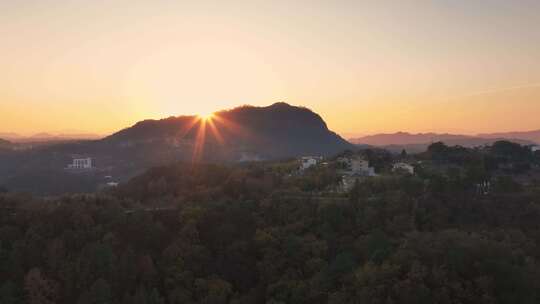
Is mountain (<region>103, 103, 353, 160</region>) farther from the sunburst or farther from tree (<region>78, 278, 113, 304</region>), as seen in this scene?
tree (<region>78, 278, 113, 304</region>)

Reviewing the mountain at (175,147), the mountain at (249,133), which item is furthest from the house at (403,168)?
the mountain at (249,133)

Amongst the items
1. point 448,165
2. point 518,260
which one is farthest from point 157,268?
point 448,165

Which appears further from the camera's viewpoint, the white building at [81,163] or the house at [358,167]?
the white building at [81,163]

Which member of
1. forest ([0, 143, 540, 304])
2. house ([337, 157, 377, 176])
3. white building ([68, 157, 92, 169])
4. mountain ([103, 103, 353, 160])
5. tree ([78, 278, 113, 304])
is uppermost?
mountain ([103, 103, 353, 160])

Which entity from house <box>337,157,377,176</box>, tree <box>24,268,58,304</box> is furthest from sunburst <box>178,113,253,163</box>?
tree <box>24,268,58,304</box>

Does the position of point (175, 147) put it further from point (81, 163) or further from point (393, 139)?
point (393, 139)

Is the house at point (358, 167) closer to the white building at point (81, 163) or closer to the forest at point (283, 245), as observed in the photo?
the forest at point (283, 245)
